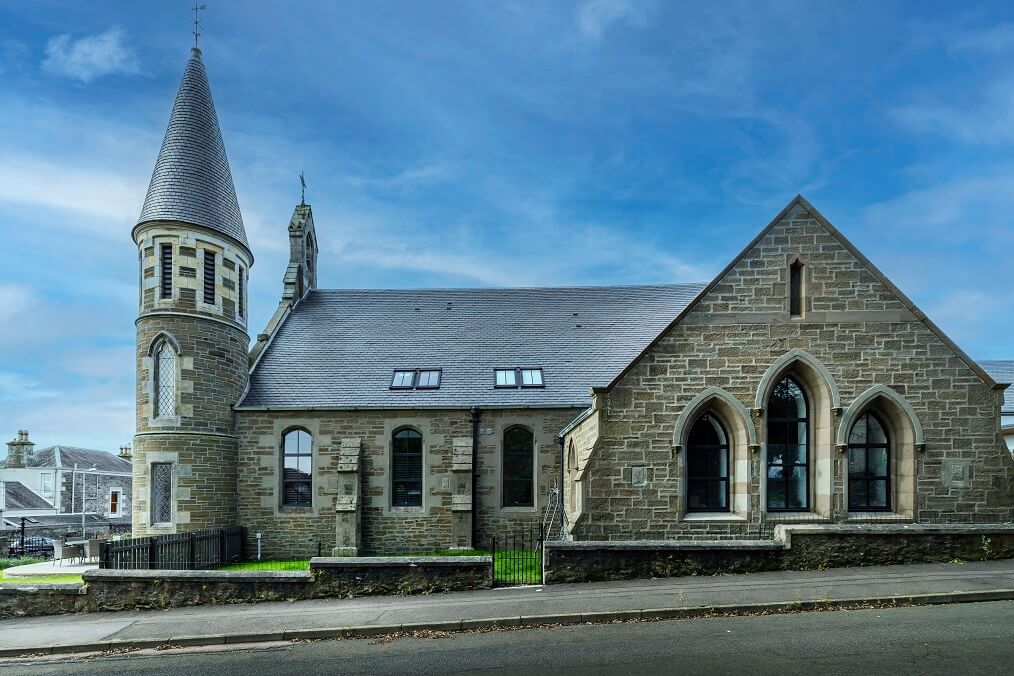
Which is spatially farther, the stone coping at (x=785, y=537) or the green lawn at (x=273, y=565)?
the green lawn at (x=273, y=565)

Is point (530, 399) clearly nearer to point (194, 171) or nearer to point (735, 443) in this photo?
point (735, 443)

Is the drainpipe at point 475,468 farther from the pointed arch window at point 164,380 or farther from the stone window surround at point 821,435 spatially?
the pointed arch window at point 164,380

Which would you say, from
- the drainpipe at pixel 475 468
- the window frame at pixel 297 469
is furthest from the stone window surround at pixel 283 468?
the drainpipe at pixel 475 468

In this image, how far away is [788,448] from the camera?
560 inches

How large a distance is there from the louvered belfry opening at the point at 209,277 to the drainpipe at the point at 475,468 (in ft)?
28.6

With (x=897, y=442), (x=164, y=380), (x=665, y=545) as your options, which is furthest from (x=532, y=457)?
(x=164, y=380)

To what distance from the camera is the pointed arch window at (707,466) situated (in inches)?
553

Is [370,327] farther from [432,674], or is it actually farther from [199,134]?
[432,674]

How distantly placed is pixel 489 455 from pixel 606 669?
1254cm

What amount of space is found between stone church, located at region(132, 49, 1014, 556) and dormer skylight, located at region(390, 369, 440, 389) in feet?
0.19

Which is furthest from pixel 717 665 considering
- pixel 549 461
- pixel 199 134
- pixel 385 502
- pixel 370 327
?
pixel 199 134

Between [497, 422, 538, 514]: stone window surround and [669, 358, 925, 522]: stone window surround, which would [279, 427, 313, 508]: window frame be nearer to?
[497, 422, 538, 514]: stone window surround

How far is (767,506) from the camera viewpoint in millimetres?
13977

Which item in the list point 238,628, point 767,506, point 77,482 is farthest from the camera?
point 77,482
